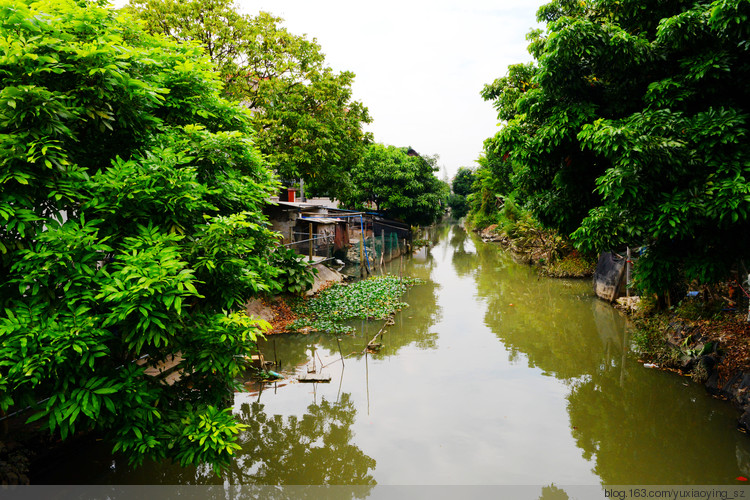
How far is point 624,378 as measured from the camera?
28.3 feet

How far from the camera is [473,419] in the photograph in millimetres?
6984

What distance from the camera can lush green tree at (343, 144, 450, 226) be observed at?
28.0m

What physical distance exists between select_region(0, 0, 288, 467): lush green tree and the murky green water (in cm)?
231

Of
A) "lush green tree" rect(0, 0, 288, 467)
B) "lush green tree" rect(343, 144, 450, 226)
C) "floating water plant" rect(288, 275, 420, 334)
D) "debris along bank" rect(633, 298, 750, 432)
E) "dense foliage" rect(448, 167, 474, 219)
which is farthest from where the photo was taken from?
"dense foliage" rect(448, 167, 474, 219)

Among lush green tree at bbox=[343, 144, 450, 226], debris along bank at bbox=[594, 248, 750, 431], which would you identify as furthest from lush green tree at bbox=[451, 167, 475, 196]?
debris along bank at bbox=[594, 248, 750, 431]

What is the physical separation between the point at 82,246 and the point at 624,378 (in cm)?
930

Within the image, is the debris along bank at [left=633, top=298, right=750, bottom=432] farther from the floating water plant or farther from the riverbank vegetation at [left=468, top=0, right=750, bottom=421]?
the floating water plant

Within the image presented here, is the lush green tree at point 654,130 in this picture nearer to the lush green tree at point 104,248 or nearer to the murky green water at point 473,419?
the murky green water at point 473,419

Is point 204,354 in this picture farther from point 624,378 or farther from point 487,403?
point 624,378

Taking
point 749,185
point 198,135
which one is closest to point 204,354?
point 198,135

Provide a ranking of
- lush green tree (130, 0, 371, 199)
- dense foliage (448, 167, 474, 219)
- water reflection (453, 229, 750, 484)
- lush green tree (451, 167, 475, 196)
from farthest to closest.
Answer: dense foliage (448, 167, 474, 219)
lush green tree (451, 167, 475, 196)
lush green tree (130, 0, 371, 199)
water reflection (453, 229, 750, 484)

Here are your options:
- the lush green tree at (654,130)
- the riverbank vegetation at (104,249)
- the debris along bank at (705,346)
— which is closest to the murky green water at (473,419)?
the debris along bank at (705,346)

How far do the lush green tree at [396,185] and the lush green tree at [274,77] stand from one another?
1173 centimetres

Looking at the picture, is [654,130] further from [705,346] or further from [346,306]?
[346,306]
